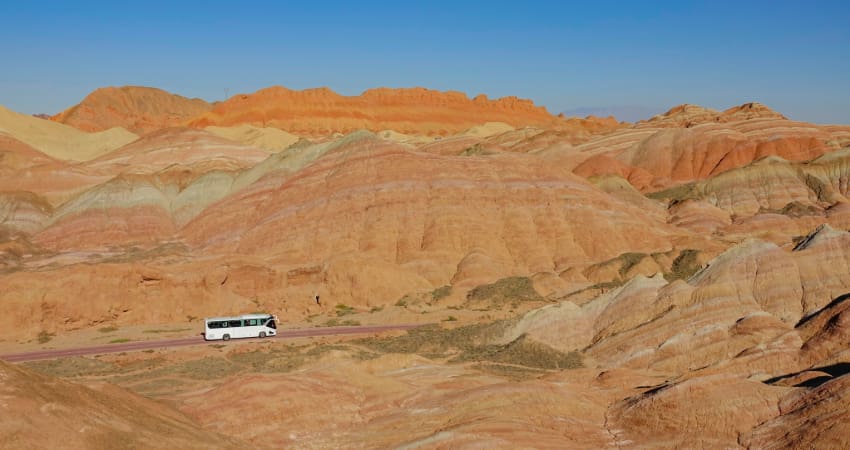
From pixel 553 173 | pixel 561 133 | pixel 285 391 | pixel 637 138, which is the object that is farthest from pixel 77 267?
pixel 561 133

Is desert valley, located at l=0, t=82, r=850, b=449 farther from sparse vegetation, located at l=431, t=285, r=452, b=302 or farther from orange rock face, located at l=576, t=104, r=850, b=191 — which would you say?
orange rock face, located at l=576, t=104, r=850, b=191

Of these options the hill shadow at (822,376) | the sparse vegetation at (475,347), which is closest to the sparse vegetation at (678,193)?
the sparse vegetation at (475,347)

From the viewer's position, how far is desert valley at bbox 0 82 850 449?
92.4 ft

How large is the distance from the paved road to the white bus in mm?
557

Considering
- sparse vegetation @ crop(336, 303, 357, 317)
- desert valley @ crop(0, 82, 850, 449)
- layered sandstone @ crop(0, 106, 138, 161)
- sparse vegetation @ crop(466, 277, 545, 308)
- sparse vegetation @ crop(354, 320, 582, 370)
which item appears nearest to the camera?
desert valley @ crop(0, 82, 850, 449)

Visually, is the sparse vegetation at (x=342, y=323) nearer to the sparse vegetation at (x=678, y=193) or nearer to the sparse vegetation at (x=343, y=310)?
the sparse vegetation at (x=343, y=310)

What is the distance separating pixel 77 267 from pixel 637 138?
119779mm

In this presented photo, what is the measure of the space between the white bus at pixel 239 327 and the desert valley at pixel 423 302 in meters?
2.21

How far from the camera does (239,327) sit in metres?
54.5

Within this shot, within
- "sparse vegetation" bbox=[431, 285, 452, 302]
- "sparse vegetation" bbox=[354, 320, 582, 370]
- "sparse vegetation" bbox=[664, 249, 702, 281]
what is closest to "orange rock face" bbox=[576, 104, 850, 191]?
"sparse vegetation" bbox=[664, 249, 702, 281]

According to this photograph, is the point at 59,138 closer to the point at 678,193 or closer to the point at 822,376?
the point at 678,193

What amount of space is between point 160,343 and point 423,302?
763 inches

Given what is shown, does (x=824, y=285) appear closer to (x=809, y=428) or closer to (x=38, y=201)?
(x=809, y=428)

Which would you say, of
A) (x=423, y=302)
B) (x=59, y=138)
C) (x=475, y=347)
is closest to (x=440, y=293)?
A: (x=423, y=302)
